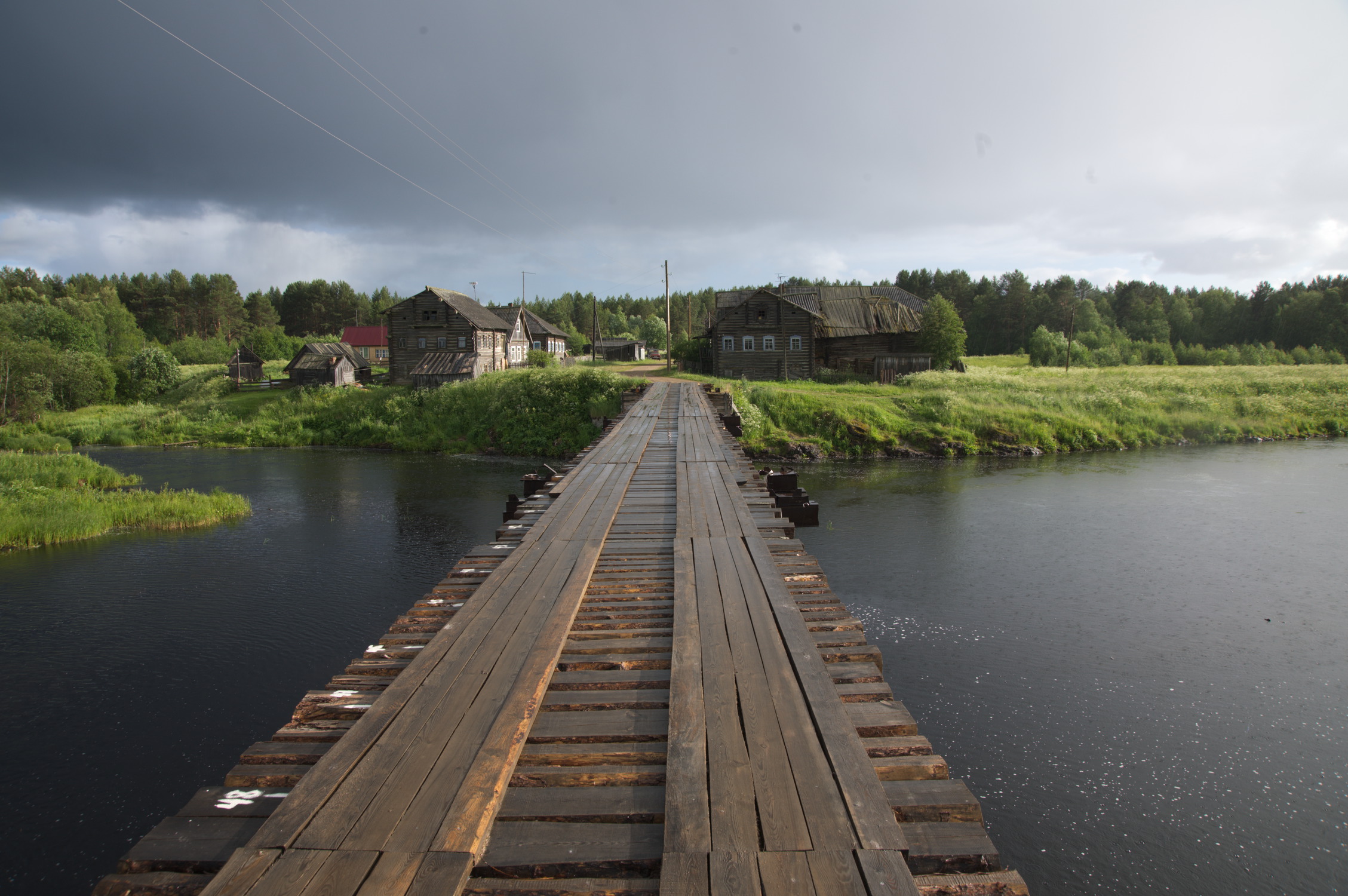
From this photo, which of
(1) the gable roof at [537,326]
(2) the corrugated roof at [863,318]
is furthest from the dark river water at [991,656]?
(1) the gable roof at [537,326]

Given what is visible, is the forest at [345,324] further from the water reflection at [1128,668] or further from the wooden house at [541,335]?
the water reflection at [1128,668]

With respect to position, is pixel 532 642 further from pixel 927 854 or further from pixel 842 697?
pixel 927 854

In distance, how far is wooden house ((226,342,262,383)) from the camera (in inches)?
2327

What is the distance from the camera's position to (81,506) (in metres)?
19.8

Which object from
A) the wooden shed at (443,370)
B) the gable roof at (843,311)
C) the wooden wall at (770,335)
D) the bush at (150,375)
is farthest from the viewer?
the bush at (150,375)

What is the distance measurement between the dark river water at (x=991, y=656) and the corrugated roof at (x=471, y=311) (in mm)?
28670

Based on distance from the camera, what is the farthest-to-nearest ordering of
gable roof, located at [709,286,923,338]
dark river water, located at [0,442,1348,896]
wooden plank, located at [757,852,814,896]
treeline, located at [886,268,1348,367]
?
treeline, located at [886,268,1348,367], gable roof, located at [709,286,923,338], dark river water, located at [0,442,1348,896], wooden plank, located at [757,852,814,896]

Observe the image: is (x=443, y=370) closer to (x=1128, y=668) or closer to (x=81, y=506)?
(x=81, y=506)

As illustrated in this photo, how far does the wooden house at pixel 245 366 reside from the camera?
194 ft

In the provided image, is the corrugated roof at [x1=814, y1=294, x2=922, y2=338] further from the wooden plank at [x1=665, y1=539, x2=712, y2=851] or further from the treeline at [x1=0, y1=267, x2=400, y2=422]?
the treeline at [x1=0, y1=267, x2=400, y2=422]

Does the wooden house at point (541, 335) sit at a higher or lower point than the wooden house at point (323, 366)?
higher

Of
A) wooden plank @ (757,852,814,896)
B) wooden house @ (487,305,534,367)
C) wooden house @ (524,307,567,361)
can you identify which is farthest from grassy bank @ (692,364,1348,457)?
wooden house @ (524,307,567,361)

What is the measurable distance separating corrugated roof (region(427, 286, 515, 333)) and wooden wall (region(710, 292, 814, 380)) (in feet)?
52.9

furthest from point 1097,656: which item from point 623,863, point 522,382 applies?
point 522,382
